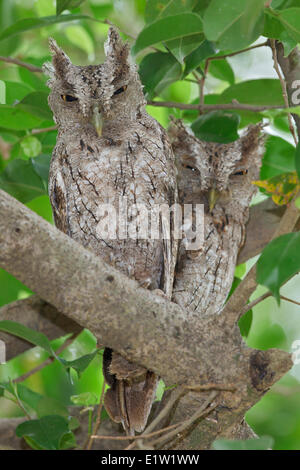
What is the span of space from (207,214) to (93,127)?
0.76 metres

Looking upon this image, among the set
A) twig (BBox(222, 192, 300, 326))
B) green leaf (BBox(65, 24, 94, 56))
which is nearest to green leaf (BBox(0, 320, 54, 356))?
twig (BBox(222, 192, 300, 326))

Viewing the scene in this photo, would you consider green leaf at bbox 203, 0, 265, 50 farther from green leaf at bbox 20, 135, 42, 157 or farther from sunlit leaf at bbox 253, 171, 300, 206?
green leaf at bbox 20, 135, 42, 157

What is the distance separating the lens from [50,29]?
308 centimetres

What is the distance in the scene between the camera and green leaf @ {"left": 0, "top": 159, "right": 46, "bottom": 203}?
253 cm

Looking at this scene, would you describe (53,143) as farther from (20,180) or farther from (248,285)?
(248,285)

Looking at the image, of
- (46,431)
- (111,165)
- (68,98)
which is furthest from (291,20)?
(46,431)

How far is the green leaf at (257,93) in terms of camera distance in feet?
8.04

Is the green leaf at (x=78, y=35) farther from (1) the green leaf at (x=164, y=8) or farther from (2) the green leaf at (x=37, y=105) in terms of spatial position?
(1) the green leaf at (x=164, y=8)

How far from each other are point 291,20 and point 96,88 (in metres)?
0.77

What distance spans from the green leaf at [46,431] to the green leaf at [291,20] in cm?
148

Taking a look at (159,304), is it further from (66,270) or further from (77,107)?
(77,107)

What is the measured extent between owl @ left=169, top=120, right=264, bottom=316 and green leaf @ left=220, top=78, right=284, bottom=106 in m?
0.22

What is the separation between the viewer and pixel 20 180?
2537 mm
